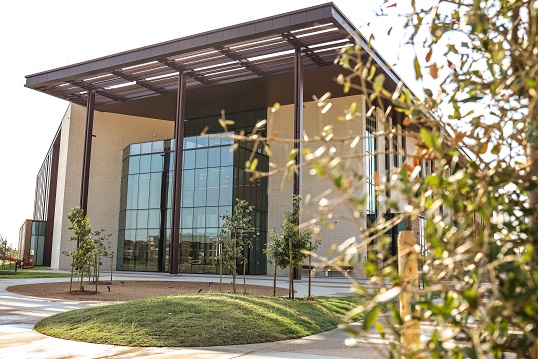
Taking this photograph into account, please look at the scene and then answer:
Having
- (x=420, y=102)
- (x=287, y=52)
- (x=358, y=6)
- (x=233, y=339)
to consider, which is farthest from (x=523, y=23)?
(x=287, y=52)

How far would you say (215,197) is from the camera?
34188 mm

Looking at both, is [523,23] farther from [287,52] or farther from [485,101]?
[287,52]

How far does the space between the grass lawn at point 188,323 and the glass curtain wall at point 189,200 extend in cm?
2172

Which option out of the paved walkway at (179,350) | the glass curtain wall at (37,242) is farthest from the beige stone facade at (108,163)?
the paved walkway at (179,350)

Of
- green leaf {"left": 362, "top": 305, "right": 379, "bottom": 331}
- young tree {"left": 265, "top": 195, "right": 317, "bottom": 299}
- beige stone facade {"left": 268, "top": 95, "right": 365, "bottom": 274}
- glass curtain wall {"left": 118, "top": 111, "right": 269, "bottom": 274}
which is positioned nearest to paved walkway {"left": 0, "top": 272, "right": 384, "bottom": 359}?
young tree {"left": 265, "top": 195, "right": 317, "bottom": 299}

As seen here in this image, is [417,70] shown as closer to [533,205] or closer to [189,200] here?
[533,205]

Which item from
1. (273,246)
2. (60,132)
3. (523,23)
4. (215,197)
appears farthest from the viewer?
(60,132)

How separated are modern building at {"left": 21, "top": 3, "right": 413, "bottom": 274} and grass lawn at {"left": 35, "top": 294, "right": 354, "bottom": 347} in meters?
15.8

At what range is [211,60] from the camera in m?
29.6

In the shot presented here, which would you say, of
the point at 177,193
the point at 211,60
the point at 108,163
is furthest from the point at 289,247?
the point at 108,163

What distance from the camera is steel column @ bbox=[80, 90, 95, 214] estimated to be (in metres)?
35.4

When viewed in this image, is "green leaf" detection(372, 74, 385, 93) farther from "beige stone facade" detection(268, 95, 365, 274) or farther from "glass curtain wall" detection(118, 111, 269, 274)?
"glass curtain wall" detection(118, 111, 269, 274)

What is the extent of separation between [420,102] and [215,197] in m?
32.3

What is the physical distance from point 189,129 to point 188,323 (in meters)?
32.7
